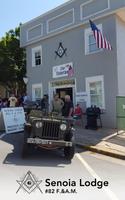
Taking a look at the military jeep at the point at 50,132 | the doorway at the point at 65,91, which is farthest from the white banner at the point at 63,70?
the military jeep at the point at 50,132

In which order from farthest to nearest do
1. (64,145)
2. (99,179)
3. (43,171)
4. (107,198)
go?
(64,145), (43,171), (99,179), (107,198)

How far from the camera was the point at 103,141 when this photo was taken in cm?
1329

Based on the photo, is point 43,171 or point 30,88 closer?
point 43,171

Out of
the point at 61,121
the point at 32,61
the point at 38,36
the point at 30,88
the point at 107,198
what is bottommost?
the point at 107,198

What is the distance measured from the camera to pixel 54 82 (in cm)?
2045

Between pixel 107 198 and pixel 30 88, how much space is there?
16.5 m

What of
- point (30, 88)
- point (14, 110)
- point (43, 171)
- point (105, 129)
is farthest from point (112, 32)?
point (43, 171)

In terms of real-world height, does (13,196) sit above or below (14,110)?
below

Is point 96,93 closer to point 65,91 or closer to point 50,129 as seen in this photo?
point 65,91

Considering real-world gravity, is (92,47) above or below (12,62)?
below

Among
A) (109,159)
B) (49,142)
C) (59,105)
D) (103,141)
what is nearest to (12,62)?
(59,105)

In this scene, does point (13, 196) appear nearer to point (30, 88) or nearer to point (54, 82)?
point (54, 82)

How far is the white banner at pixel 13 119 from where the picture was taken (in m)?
15.3

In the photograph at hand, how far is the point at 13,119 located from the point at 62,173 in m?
7.52
